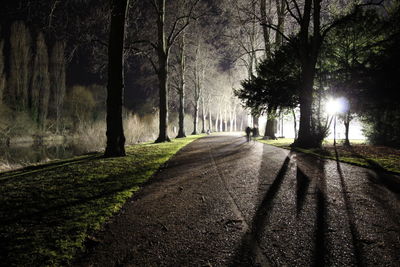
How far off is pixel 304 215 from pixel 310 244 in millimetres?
727

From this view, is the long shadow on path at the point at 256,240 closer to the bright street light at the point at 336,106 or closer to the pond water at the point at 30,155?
the pond water at the point at 30,155

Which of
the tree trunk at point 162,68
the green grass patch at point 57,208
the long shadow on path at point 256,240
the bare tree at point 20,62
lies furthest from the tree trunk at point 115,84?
the bare tree at point 20,62

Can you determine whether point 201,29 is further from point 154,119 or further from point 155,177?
point 155,177

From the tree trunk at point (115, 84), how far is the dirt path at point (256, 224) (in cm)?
366

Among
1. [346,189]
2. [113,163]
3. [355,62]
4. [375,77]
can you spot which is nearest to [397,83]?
[375,77]

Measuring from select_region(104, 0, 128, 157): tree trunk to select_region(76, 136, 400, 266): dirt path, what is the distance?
3.66 meters

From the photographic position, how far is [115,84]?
729 cm

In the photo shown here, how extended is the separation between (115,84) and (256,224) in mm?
6811

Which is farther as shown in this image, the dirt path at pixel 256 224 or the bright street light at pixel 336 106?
the bright street light at pixel 336 106

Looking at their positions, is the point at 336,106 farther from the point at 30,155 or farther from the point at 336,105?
the point at 30,155

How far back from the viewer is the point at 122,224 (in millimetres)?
2670

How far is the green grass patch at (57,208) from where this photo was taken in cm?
203

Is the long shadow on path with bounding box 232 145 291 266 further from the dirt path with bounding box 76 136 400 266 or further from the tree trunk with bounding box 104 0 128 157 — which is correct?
the tree trunk with bounding box 104 0 128 157

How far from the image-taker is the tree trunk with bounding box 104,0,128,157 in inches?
285
